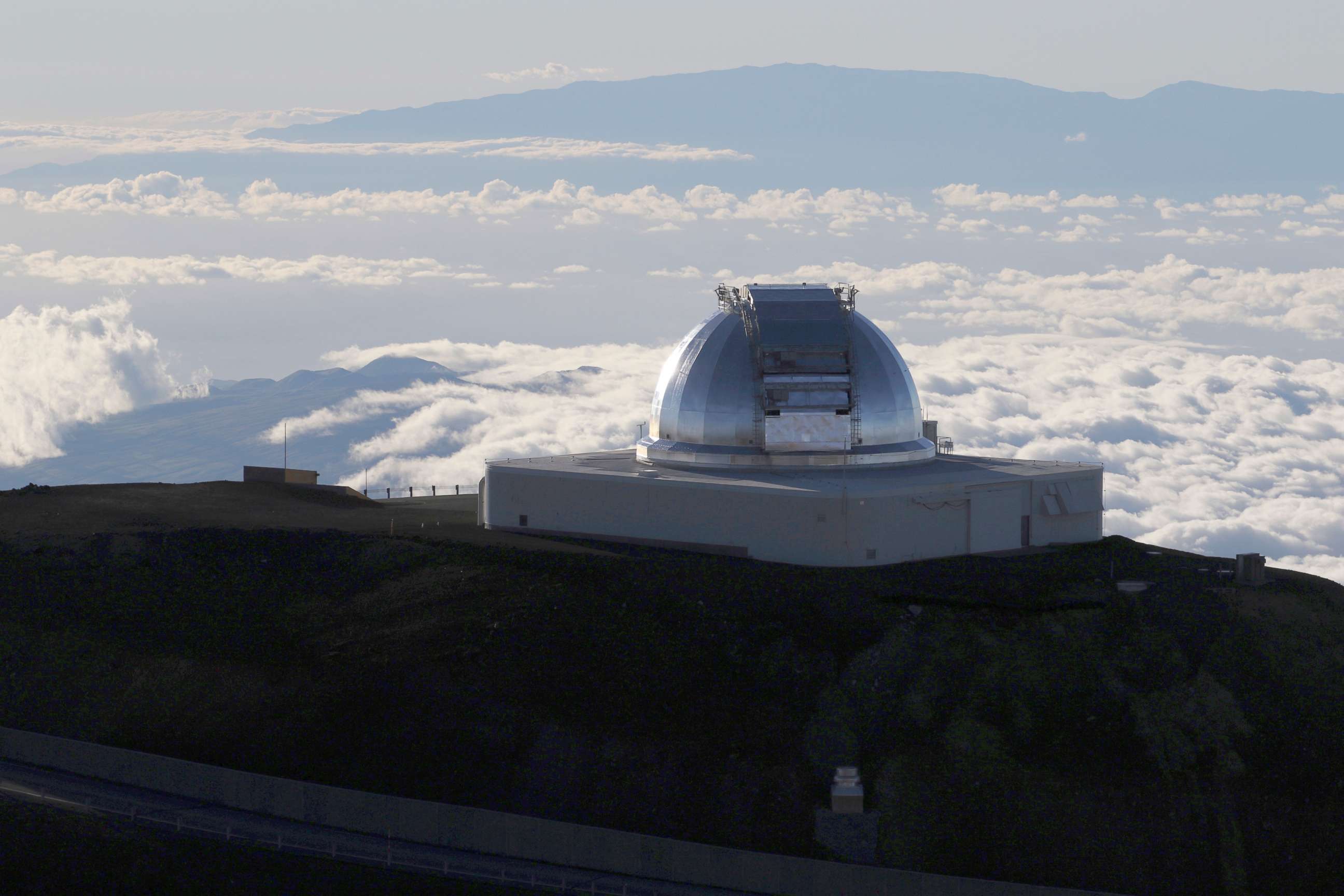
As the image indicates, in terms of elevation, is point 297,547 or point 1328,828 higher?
point 297,547

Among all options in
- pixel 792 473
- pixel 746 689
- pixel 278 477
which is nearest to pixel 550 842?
pixel 746 689

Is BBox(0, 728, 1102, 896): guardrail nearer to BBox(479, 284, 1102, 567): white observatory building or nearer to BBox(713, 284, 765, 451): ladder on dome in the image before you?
BBox(479, 284, 1102, 567): white observatory building

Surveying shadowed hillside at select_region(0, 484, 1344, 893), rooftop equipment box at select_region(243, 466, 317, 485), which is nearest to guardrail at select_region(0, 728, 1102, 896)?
shadowed hillside at select_region(0, 484, 1344, 893)

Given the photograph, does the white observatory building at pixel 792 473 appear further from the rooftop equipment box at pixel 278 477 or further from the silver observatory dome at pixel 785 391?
the rooftop equipment box at pixel 278 477

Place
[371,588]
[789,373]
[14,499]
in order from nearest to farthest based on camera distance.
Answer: [371,588] < [789,373] < [14,499]

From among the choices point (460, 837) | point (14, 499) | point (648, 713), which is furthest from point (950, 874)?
point (14, 499)

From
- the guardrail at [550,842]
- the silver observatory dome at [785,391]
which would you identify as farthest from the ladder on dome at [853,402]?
the guardrail at [550,842]

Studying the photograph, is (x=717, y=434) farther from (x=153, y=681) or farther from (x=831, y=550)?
(x=153, y=681)

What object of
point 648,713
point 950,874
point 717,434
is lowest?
point 950,874
